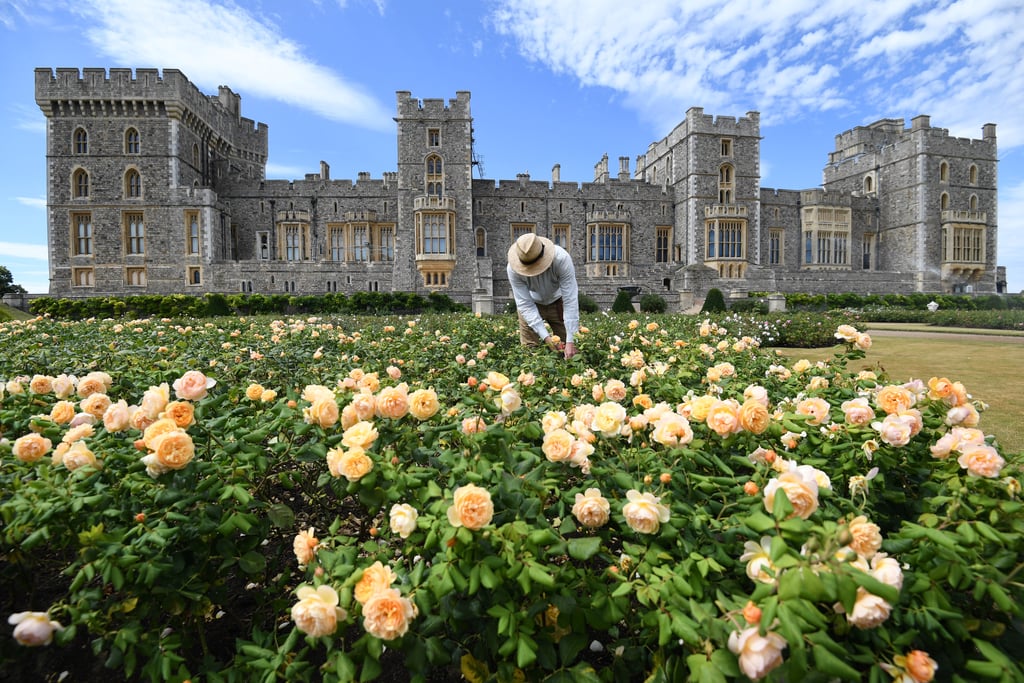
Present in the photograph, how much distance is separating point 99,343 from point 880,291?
39.6 meters

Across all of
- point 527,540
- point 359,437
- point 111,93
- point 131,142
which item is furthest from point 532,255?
point 111,93

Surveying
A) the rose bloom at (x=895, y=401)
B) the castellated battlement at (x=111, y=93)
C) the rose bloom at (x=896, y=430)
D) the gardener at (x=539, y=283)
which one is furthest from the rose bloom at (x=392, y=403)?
the castellated battlement at (x=111, y=93)

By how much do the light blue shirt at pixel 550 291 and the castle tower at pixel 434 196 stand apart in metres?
24.0

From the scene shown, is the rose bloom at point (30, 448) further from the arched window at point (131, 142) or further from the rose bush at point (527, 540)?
the arched window at point (131, 142)

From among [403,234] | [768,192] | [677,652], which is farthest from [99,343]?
[768,192]

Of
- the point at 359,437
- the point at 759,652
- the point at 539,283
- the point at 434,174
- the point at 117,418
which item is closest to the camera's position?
the point at 759,652

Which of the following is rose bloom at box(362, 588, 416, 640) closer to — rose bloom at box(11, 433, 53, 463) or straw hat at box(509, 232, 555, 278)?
rose bloom at box(11, 433, 53, 463)

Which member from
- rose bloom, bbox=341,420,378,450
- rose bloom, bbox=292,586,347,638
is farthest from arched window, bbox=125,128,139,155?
rose bloom, bbox=292,586,347,638

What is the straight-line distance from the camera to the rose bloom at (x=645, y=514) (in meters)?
1.38

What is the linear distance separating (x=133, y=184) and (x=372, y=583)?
36.0 metres

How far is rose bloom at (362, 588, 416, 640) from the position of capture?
121 centimetres

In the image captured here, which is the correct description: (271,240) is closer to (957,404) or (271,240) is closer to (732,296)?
(732,296)

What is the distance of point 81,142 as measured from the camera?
1120 inches

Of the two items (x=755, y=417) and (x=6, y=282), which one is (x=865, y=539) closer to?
(x=755, y=417)
